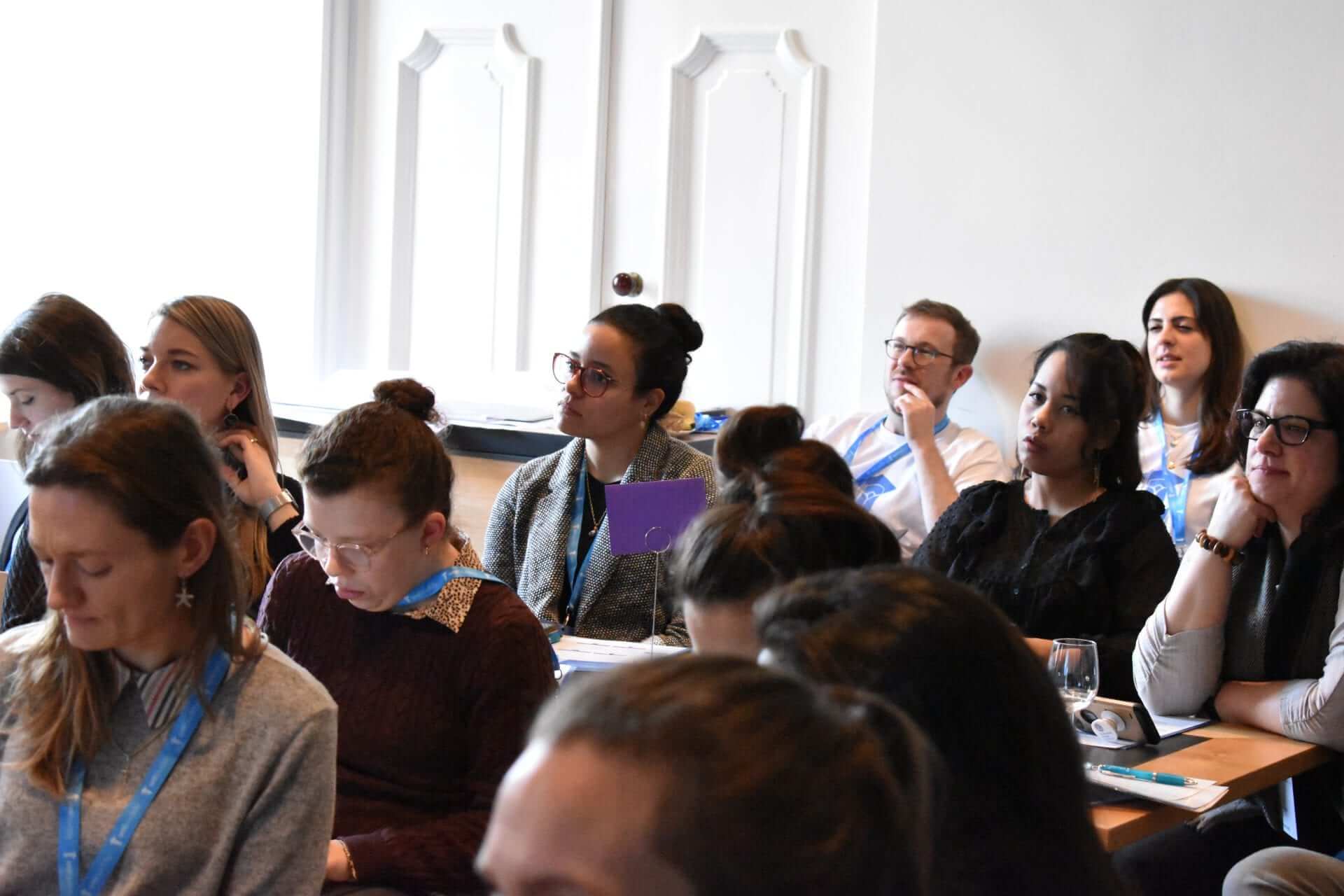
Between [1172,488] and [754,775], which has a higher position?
[754,775]

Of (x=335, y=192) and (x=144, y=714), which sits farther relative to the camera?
(x=335, y=192)

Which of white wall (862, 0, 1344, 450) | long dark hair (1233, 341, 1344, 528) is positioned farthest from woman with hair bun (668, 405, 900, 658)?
white wall (862, 0, 1344, 450)

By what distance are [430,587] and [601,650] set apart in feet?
2.06

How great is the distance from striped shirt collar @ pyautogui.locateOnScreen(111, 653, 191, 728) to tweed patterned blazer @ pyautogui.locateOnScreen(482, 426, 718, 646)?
1.31 m

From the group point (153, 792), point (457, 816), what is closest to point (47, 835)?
point (153, 792)

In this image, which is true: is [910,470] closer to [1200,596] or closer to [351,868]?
[1200,596]

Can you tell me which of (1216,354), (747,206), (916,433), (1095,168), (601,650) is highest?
(1095,168)

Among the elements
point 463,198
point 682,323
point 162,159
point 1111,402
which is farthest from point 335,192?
point 1111,402

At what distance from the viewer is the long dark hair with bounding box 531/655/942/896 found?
2.03ft

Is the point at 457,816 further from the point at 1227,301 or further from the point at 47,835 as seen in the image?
the point at 1227,301

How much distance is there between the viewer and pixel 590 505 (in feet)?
9.89

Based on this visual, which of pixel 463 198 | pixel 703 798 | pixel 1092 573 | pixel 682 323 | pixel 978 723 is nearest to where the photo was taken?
pixel 703 798

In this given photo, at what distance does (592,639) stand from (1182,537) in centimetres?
168

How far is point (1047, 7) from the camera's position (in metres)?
3.90
